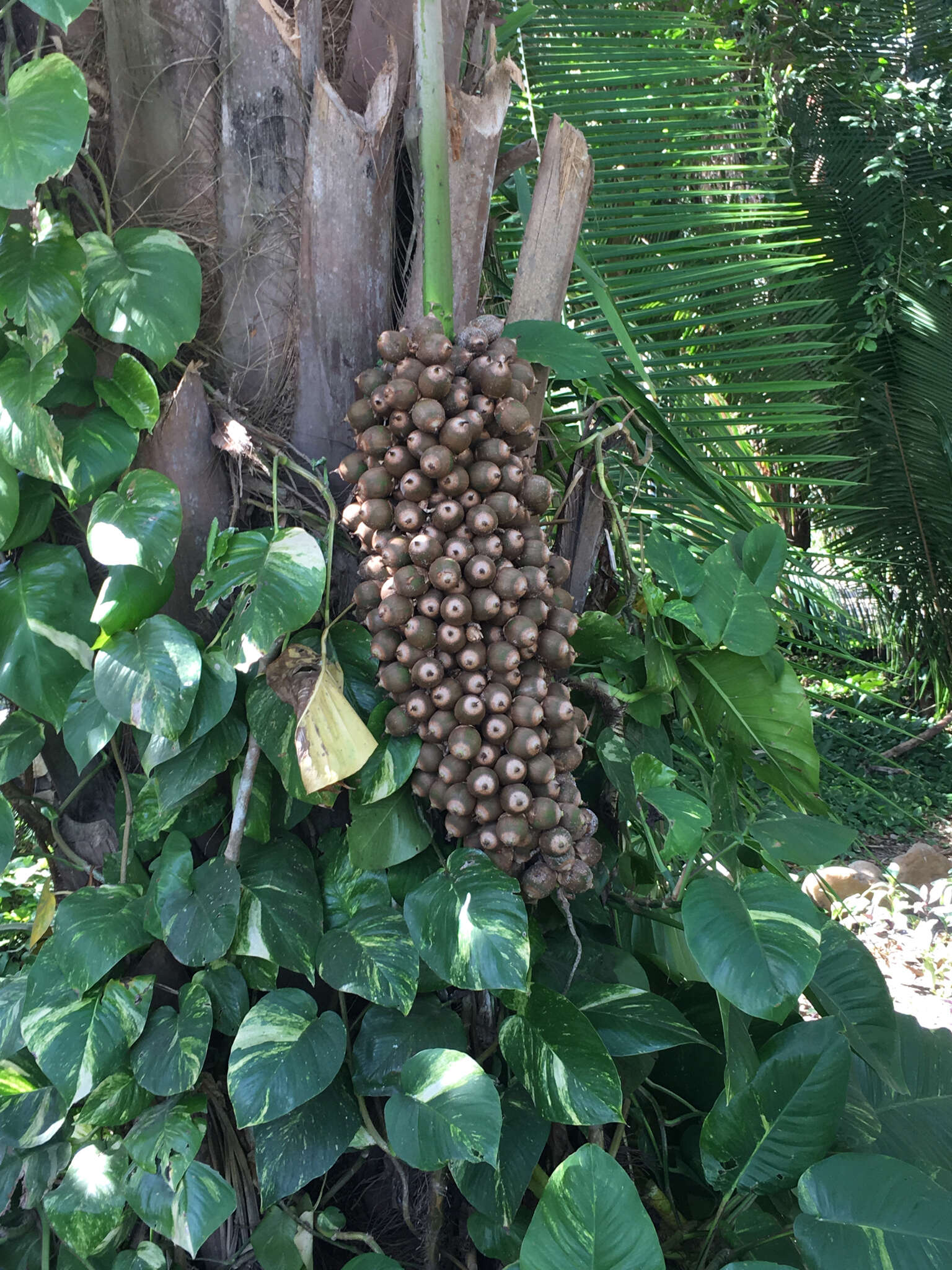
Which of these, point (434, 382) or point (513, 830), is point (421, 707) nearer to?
point (513, 830)

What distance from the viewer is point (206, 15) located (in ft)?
2.85

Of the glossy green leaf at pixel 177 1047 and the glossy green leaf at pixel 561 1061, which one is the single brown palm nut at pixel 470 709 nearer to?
the glossy green leaf at pixel 561 1061

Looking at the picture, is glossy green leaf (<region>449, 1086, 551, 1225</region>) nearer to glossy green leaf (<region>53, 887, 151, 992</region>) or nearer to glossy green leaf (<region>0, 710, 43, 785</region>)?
glossy green leaf (<region>53, 887, 151, 992</region>)

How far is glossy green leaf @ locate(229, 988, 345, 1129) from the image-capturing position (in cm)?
71

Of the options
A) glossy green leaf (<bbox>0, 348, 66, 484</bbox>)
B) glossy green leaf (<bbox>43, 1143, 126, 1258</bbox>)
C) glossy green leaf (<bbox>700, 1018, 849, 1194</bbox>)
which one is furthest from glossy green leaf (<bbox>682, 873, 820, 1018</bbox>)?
glossy green leaf (<bbox>0, 348, 66, 484</bbox>)

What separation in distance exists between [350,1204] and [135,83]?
1149mm

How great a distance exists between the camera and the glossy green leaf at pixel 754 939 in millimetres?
647

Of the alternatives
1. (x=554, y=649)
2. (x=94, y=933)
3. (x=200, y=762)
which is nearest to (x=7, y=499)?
(x=200, y=762)

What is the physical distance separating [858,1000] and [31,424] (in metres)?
0.94

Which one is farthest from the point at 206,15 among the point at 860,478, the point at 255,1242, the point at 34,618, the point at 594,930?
the point at 860,478

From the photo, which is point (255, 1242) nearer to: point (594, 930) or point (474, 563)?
point (594, 930)

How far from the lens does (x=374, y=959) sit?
76 cm

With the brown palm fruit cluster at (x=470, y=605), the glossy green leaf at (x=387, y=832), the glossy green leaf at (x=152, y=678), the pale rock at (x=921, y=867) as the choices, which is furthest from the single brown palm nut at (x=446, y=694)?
the pale rock at (x=921, y=867)

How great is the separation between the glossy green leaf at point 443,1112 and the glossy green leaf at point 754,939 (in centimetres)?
20
